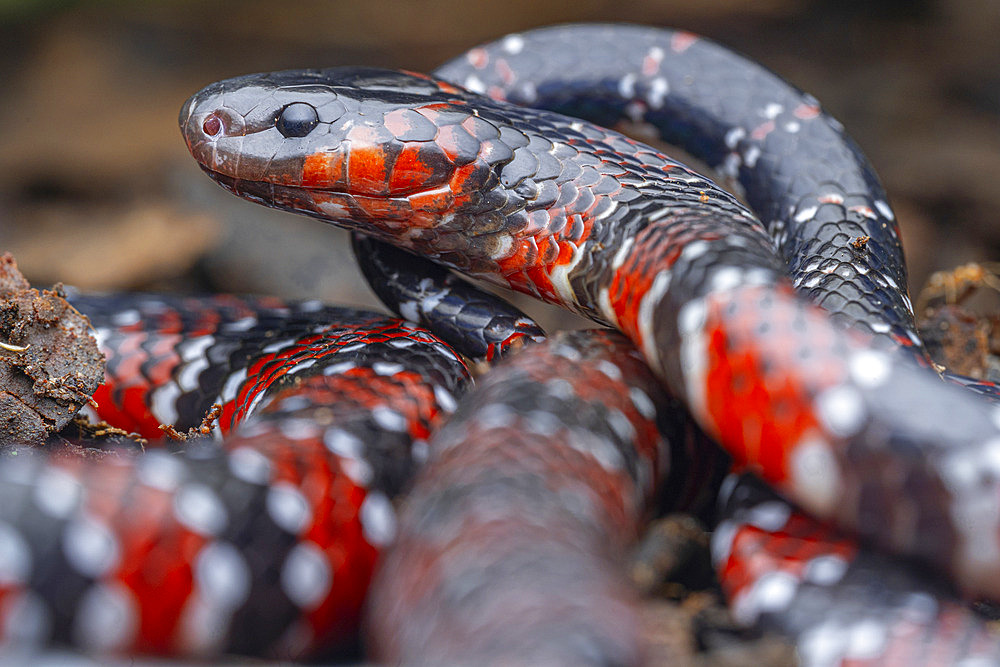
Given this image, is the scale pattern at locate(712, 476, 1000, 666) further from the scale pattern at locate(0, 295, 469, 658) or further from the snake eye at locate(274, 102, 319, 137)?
the snake eye at locate(274, 102, 319, 137)

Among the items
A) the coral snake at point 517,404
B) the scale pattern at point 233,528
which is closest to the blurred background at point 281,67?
the coral snake at point 517,404

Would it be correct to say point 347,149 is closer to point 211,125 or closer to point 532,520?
point 211,125

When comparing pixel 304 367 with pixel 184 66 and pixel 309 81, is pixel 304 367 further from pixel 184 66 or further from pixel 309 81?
pixel 184 66

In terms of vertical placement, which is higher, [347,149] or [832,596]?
[347,149]

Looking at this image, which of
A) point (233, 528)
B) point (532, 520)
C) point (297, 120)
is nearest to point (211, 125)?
point (297, 120)

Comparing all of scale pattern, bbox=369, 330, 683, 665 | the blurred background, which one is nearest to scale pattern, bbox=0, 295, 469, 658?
scale pattern, bbox=369, 330, 683, 665

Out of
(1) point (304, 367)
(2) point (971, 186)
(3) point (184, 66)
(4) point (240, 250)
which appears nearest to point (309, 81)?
(1) point (304, 367)
